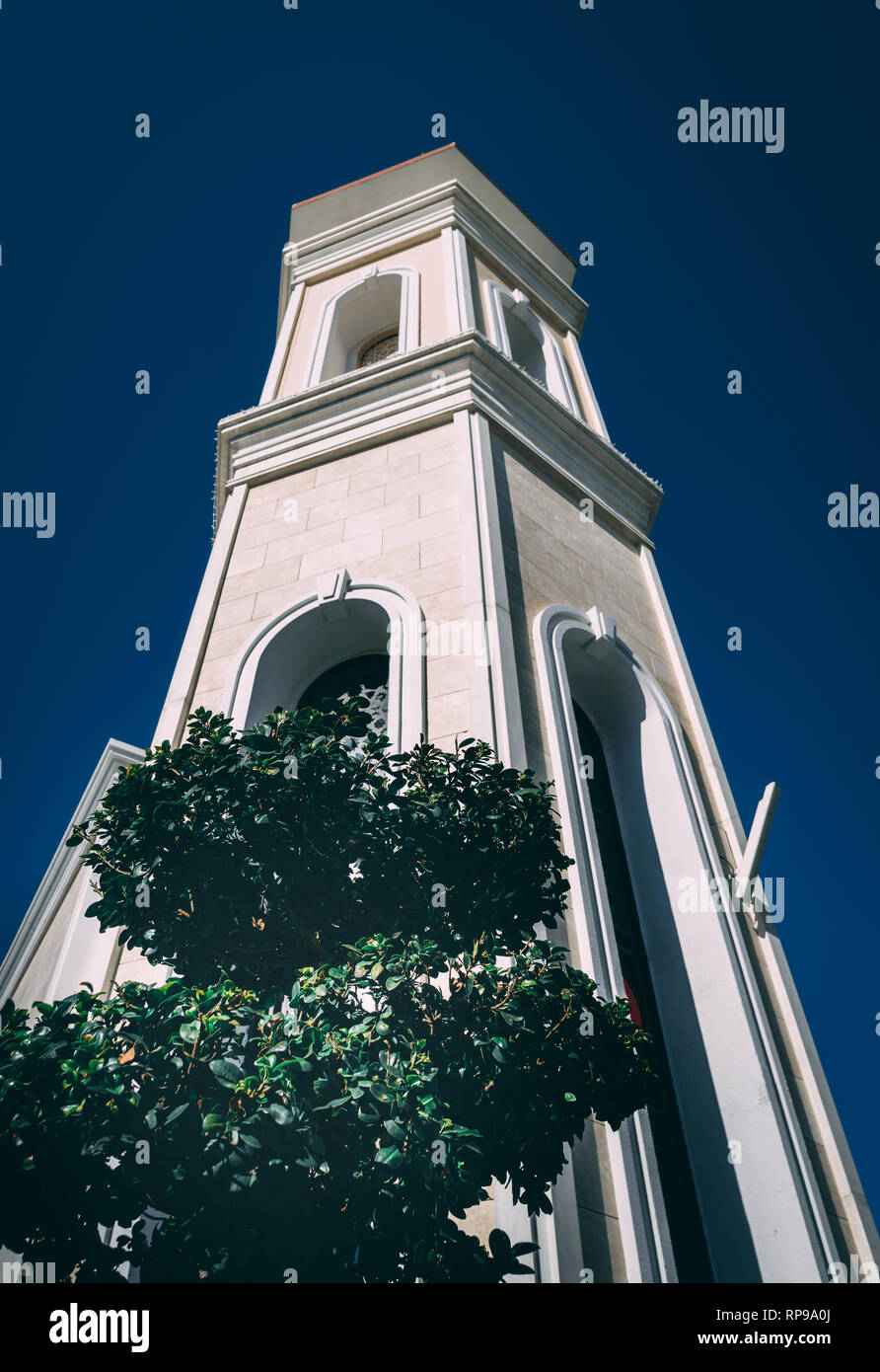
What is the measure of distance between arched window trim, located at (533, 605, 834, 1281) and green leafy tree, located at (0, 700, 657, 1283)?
8.13 feet

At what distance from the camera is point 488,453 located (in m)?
13.4

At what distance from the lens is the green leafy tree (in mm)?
4164

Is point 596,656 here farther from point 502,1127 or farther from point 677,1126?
point 502,1127

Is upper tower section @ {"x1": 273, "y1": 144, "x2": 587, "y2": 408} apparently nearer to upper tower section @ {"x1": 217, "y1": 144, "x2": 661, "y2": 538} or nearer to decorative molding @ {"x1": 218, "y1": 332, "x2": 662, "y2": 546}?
upper tower section @ {"x1": 217, "y1": 144, "x2": 661, "y2": 538}

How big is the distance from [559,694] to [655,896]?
242 cm

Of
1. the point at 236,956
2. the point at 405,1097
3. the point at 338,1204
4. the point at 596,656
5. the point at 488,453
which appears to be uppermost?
the point at 488,453

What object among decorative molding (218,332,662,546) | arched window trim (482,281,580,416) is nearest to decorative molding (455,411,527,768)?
decorative molding (218,332,662,546)

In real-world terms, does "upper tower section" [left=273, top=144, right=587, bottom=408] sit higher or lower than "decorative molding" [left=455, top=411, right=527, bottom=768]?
higher

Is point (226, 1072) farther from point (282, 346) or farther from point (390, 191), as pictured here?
point (390, 191)

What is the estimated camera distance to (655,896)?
10633 millimetres

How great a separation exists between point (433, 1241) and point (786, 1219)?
4902 mm

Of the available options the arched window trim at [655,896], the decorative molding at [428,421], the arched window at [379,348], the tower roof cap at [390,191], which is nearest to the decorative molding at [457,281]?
the decorative molding at [428,421]
